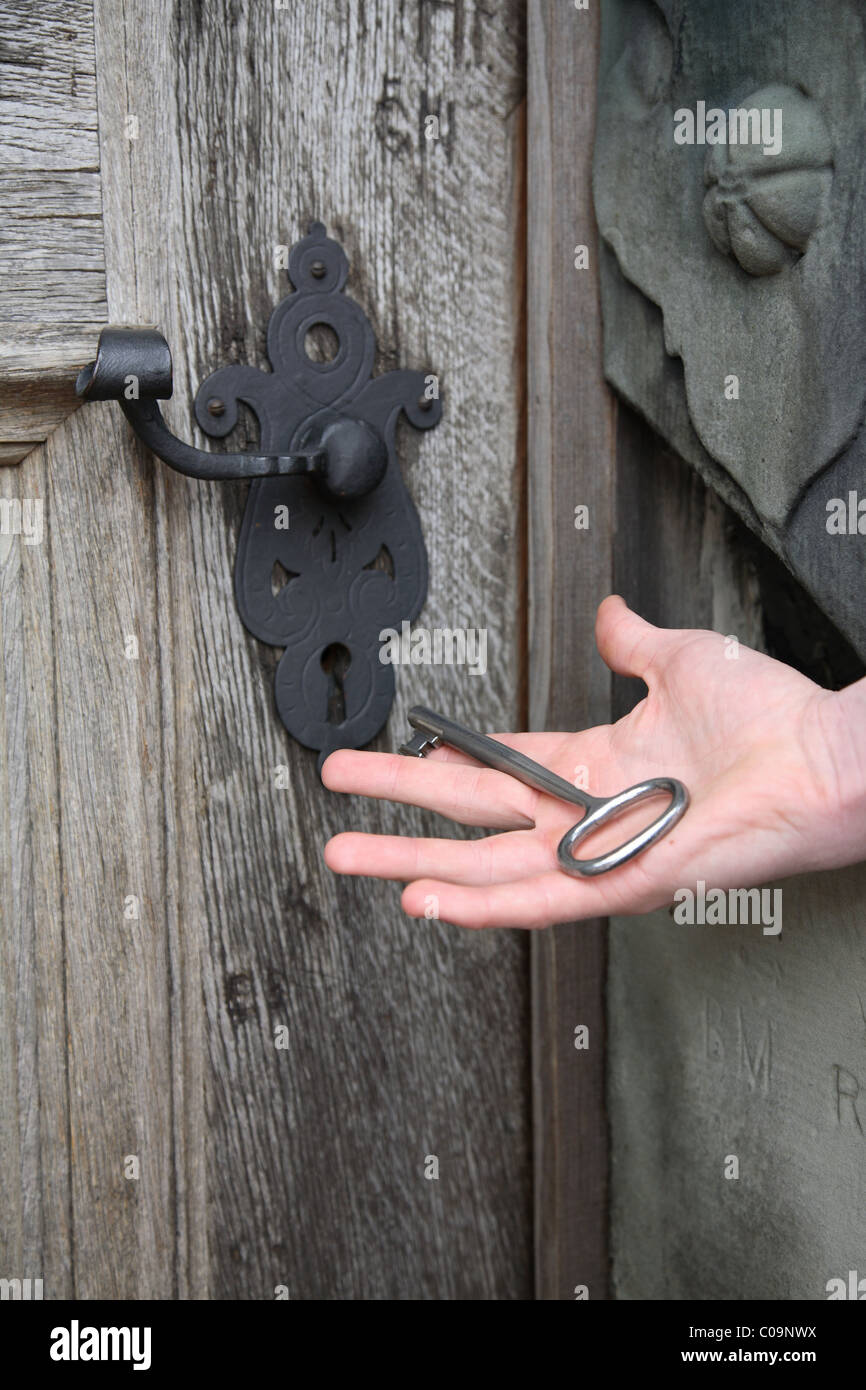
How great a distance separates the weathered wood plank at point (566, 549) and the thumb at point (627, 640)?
0.11m

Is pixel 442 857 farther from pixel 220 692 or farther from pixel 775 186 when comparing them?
pixel 775 186

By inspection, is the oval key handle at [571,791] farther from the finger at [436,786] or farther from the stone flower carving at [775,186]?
the stone flower carving at [775,186]

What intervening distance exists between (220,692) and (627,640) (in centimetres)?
27

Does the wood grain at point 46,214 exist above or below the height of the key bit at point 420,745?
above

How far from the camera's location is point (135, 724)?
28.8 inches

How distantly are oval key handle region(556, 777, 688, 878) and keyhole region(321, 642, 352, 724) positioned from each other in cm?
21

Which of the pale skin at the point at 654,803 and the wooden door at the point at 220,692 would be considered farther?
the wooden door at the point at 220,692

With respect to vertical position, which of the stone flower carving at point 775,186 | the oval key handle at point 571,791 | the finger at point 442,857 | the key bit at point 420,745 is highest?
the stone flower carving at point 775,186

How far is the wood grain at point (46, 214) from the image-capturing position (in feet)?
2.14

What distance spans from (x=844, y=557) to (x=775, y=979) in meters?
0.27

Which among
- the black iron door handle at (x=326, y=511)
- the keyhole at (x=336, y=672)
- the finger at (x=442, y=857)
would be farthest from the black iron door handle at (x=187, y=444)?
the finger at (x=442, y=857)

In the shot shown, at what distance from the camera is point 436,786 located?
2.17 feet

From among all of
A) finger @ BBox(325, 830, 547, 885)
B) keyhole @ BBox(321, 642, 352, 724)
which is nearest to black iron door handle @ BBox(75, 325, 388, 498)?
keyhole @ BBox(321, 642, 352, 724)

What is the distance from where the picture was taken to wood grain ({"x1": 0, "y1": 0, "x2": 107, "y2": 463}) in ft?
2.14
